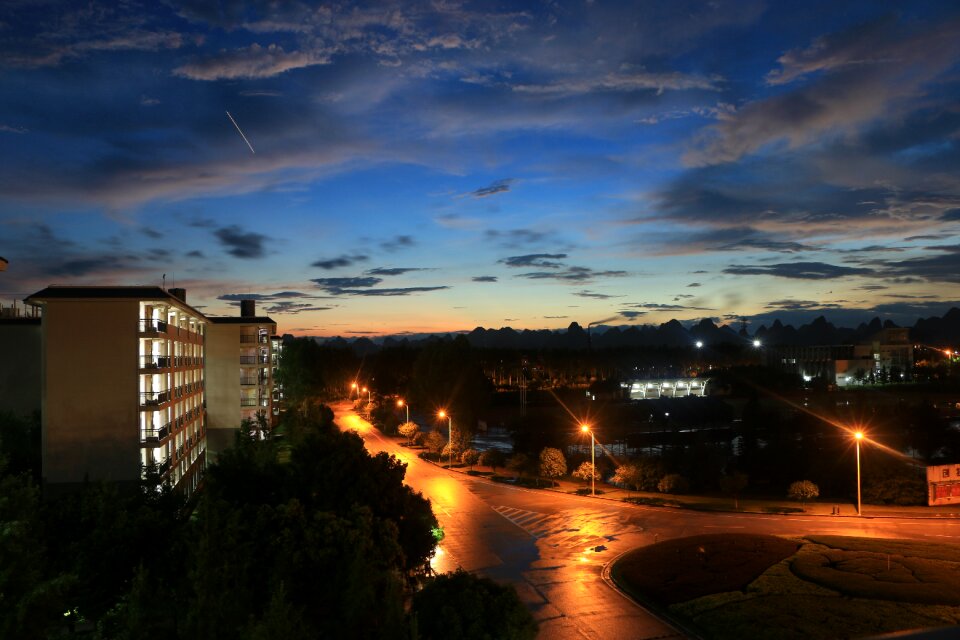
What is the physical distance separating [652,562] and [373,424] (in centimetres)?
4851

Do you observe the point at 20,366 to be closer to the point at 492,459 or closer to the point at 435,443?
the point at 435,443

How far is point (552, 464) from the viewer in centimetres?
3547

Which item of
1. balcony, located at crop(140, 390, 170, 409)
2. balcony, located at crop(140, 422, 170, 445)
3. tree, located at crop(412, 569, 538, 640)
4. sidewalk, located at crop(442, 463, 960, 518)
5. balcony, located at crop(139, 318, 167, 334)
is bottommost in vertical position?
sidewalk, located at crop(442, 463, 960, 518)

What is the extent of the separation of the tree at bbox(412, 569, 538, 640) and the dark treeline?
0.08 ft

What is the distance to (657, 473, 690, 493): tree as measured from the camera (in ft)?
104

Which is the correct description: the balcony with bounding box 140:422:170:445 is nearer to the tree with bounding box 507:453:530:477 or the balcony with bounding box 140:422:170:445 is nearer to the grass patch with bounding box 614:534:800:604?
the tree with bounding box 507:453:530:477

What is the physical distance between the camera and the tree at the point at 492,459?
40938 millimetres

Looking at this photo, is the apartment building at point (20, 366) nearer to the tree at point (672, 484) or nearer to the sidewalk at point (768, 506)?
the sidewalk at point (768, 506)

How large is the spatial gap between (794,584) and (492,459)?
23.7 m

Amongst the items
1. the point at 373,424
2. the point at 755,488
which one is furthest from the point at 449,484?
the point at 373,424

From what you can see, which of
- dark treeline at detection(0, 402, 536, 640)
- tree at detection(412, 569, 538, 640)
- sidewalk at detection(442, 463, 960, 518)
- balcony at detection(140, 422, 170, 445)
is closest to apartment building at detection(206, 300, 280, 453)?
balcony at detection(140, 422, 170, 445)

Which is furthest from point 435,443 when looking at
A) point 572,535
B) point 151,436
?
point 572,535

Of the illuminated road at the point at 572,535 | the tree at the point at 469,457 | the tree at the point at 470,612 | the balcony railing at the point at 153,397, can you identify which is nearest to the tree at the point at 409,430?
the tree at the point at 469,457

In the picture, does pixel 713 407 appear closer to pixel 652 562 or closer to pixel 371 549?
pixel 652 562
